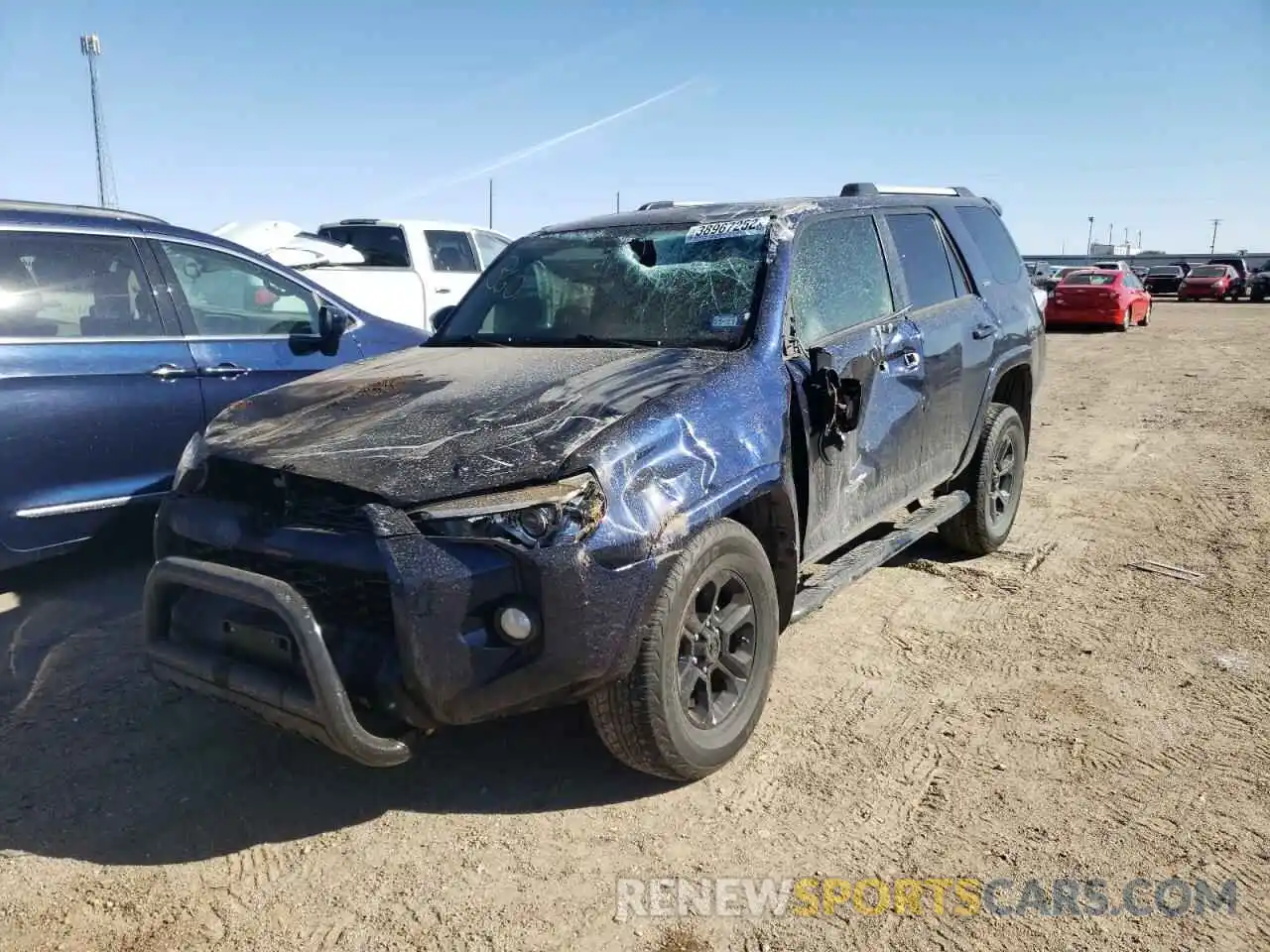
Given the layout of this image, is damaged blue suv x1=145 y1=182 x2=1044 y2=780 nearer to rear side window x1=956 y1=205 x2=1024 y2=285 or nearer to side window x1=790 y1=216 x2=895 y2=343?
side window x1=790 y1=216 x2=895 y2=343

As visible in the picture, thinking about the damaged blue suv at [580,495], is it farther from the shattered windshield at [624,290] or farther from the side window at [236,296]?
the side window at [236,296]

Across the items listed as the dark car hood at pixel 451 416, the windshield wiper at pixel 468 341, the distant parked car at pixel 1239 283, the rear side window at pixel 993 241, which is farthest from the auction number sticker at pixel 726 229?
the distant parked car at pixel 1239 283

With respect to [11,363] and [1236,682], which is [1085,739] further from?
[11,363]

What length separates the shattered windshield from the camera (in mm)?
3662

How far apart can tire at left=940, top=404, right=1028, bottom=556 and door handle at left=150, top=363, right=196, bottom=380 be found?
398 cm

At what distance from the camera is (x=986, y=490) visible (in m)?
5.22

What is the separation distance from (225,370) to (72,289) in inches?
29.9

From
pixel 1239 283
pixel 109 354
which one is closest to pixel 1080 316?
pixel 1239 283

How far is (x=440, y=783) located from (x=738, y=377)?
1.65 meters

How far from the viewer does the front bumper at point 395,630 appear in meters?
2.53

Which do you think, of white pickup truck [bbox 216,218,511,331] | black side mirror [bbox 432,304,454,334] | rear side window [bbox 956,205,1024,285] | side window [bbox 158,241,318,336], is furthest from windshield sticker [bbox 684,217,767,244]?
white pickup truck [bbox 216,218,511,331]

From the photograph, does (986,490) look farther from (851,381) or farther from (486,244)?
(486,244)

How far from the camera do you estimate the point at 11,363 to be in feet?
13.9

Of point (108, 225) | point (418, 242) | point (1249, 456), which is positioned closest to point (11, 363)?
point (108, 225)
